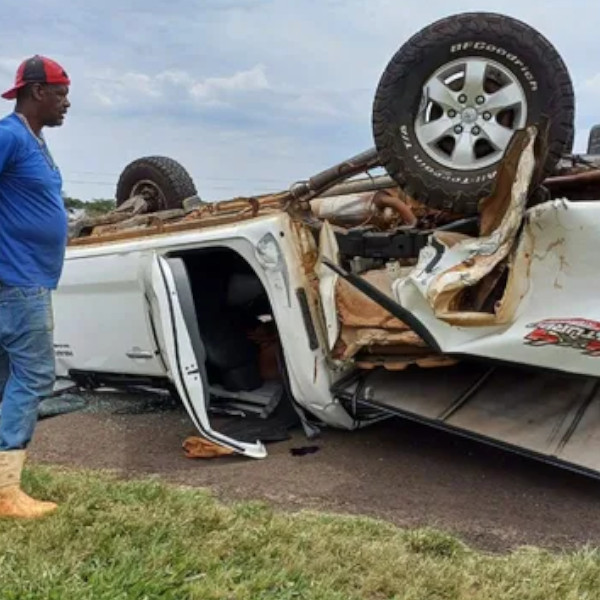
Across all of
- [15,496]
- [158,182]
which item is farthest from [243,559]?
[158,182]

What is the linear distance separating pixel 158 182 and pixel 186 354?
2.82 meters

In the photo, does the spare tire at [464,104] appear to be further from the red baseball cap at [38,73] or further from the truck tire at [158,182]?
the truck tire at [158,182]

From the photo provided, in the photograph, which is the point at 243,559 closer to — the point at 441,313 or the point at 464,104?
the point at 441,313

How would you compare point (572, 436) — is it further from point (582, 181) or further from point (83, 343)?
point (83, 343)

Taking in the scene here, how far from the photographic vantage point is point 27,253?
3.23 m

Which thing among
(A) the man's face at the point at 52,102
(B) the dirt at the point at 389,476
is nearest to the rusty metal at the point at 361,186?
(B) the dirt at the point at 389,476

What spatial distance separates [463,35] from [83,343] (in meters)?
3.21

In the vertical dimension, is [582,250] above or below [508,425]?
above

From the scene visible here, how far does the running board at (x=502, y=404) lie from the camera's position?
3.89 metres

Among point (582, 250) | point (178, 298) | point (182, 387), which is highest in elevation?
point (582, 250)

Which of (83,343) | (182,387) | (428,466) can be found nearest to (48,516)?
(182,387)

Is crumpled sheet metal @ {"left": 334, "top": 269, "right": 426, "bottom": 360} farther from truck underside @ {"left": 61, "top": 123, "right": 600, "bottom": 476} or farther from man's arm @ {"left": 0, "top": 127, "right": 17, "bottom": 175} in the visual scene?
man's arm @ {"left": 0, "top": 127, "right": 17, "bottom": 175}

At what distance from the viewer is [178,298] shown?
4586 millimetres

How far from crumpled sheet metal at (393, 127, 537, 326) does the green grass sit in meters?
1.05
